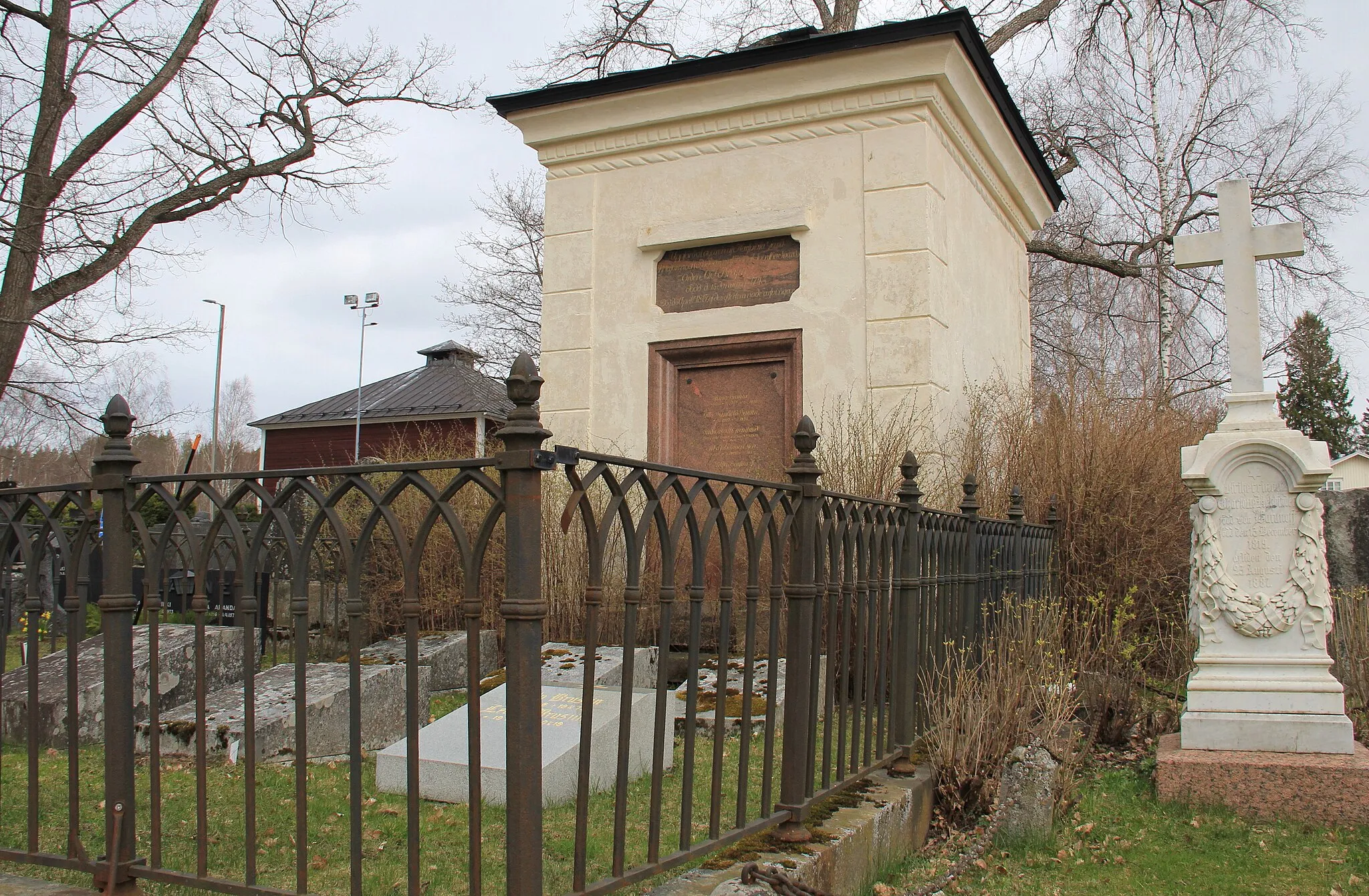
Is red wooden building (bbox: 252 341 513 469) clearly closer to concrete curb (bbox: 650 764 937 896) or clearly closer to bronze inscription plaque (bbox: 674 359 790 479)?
bronze inscription plaque (bbox: 674 359 790 479)

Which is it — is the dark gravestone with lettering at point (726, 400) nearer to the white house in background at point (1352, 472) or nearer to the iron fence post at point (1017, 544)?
the iron fence post at point (1017, 544)

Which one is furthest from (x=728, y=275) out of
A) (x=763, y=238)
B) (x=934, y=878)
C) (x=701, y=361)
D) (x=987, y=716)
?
(x=934, y=878)

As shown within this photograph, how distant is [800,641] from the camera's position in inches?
135

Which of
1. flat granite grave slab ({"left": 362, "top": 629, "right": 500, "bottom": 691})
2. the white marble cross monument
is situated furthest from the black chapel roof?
the white marble cross monument

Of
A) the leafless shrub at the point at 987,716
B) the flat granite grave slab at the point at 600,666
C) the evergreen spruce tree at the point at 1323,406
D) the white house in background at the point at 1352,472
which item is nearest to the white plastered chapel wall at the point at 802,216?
the flat granite grave slab at the point at 600,666

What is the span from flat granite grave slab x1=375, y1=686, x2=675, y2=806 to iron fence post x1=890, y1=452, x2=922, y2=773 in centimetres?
101

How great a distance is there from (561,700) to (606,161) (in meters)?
5.92

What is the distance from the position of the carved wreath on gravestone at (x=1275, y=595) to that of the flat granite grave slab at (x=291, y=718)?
13.7 feet

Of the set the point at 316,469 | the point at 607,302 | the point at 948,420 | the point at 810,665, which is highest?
the point at 607,302

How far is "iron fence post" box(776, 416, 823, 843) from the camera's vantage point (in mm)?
3350

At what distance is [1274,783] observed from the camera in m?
4.82

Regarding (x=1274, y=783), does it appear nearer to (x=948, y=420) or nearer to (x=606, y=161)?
(x=948, y=420)

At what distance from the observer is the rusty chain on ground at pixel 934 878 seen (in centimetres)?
276

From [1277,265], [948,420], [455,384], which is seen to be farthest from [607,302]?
[455,384]
